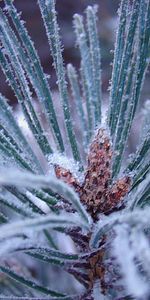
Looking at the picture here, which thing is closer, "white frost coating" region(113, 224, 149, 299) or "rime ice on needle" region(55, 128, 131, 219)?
"white frost coating" region(113, 224, 149, 299)

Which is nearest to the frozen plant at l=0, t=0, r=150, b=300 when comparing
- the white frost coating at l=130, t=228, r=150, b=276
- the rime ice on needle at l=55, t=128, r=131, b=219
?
the rime ice on needle at l=55, t=128, r=131, b=219

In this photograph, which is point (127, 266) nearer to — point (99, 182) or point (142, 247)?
point (142, 247)

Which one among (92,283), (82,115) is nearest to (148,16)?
(82,115)

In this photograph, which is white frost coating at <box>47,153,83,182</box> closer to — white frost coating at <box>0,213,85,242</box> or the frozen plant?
the frozen plant

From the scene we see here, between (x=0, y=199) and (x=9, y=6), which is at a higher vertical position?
(x=9, y=6)


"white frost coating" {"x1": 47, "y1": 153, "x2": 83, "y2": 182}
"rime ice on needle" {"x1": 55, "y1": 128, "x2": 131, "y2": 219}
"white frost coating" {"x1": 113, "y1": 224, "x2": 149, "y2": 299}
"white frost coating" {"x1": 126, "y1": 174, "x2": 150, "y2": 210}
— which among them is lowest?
"white frost coating" {"x1": 113, "y1": 224, "x2": 149, "y2": 299}

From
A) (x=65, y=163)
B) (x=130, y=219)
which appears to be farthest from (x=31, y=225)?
(x=65, y=163)

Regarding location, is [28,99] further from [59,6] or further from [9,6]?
[59,6]

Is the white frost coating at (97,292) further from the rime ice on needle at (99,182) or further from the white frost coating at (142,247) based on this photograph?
the white frost coating at (142,247)
